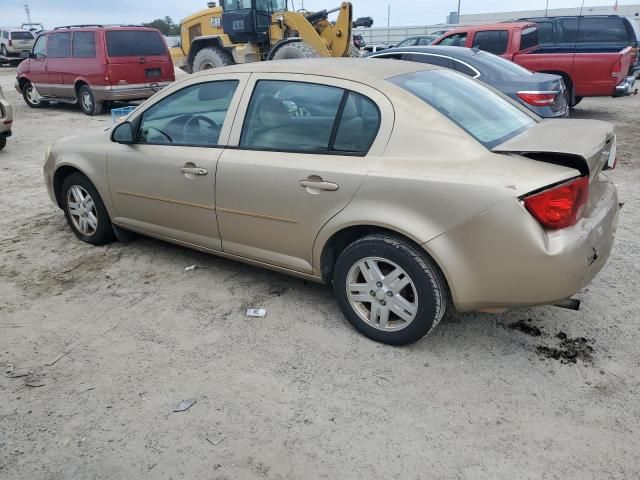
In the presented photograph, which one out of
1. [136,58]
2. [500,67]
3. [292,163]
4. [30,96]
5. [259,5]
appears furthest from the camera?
[30,96]

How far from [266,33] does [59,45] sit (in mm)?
5069

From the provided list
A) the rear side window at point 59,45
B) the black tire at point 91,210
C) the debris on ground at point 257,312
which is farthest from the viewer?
the rear side window at point 59,45

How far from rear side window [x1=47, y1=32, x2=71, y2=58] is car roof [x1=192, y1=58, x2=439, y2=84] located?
1099 centimetres

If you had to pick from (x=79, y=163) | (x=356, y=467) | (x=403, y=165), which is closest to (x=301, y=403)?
(x=356, y=467)

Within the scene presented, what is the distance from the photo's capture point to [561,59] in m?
10.5

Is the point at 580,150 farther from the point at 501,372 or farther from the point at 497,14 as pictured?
the point at 497,14

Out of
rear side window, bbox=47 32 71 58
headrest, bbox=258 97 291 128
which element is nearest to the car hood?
headrest, bbox=258 97 291 128

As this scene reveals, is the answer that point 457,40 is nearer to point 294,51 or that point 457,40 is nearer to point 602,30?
point 602,30

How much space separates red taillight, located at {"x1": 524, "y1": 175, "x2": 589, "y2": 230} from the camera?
2.57 meters

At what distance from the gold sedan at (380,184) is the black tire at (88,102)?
9536 mm

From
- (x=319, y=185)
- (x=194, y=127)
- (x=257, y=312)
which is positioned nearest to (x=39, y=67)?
(x=194, y=127)

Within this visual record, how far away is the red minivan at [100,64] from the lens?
478 inches

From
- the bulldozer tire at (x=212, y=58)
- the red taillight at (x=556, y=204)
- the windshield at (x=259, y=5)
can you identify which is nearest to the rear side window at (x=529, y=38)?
the windshield at (x=259, y=5)

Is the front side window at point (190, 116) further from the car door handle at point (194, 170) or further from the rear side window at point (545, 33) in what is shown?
the rear side window at point (545, 33)
